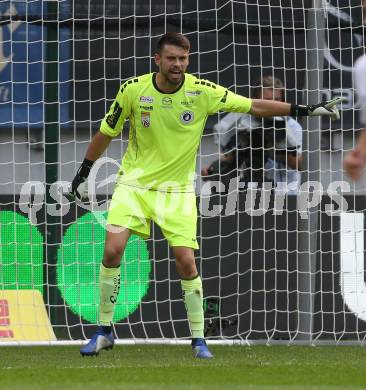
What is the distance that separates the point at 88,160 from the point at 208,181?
1.97m

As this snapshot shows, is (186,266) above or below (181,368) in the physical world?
above

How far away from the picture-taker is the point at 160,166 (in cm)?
827

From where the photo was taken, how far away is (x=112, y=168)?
10.4 meters

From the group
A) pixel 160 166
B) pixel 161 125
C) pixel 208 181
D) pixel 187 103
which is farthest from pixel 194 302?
pixel 208 181

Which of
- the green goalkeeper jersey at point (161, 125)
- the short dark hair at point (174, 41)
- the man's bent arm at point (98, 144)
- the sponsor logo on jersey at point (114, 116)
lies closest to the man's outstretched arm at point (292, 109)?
the green goalkeeper jersey at point (161, 125)

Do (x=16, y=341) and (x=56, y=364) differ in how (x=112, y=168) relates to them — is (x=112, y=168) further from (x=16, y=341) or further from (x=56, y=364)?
(x=56, y=364)

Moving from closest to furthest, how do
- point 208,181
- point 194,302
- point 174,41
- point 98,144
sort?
point 174,41, point 194,302, point 98,144, point 208,181

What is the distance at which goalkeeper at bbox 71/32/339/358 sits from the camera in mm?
8203

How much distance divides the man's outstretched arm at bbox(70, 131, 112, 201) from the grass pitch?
4.00 feet

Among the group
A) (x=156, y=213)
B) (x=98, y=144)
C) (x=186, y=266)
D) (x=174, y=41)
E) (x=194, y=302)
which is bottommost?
(x=194, y=302)

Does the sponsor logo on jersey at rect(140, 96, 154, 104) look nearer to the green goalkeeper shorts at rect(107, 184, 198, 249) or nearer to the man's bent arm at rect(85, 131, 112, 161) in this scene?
the man's bent arm at rect(85, 131, 112, 161)

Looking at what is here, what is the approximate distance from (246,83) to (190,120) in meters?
2.13

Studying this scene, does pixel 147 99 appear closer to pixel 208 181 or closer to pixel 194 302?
pixel 194 302

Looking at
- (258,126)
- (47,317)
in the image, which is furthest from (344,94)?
(47,317)
